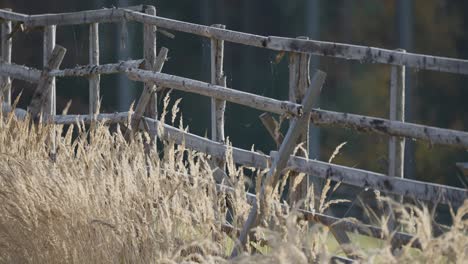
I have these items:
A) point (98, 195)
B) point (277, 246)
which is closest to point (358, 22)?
point (98, 195)

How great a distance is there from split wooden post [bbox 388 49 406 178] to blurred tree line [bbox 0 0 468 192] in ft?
13.7

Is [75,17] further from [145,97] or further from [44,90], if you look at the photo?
[145,97]

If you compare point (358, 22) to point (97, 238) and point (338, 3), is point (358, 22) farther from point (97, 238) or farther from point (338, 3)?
point (97, 238)

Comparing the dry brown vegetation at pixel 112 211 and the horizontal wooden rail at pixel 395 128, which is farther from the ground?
the horizontal wooden rail at pixel 395 128

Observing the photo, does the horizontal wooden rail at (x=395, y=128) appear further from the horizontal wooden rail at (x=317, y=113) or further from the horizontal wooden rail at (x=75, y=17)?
the horizontal wooden rail at (x=75, y=17)

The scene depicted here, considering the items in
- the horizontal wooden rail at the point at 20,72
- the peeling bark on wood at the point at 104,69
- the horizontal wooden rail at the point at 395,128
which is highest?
the horizontal wooden rail at the point at 395,128

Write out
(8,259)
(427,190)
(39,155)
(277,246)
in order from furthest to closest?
1. (39,155)
2. (8,259)
3. (427,190)
4. (277,246)

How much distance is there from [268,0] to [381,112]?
148 cm

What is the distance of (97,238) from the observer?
3.97 meters

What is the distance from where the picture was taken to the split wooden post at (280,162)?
145 inches

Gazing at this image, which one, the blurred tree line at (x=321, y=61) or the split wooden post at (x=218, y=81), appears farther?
the blurred tree line at (x=321, y=61)

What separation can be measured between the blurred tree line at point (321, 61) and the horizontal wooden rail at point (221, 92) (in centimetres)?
284

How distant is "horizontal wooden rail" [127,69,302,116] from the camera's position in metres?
4.30

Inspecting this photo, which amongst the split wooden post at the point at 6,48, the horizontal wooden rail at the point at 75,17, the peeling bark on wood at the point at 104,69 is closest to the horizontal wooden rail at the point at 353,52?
the peeling bark on wood at the point at 104,69
